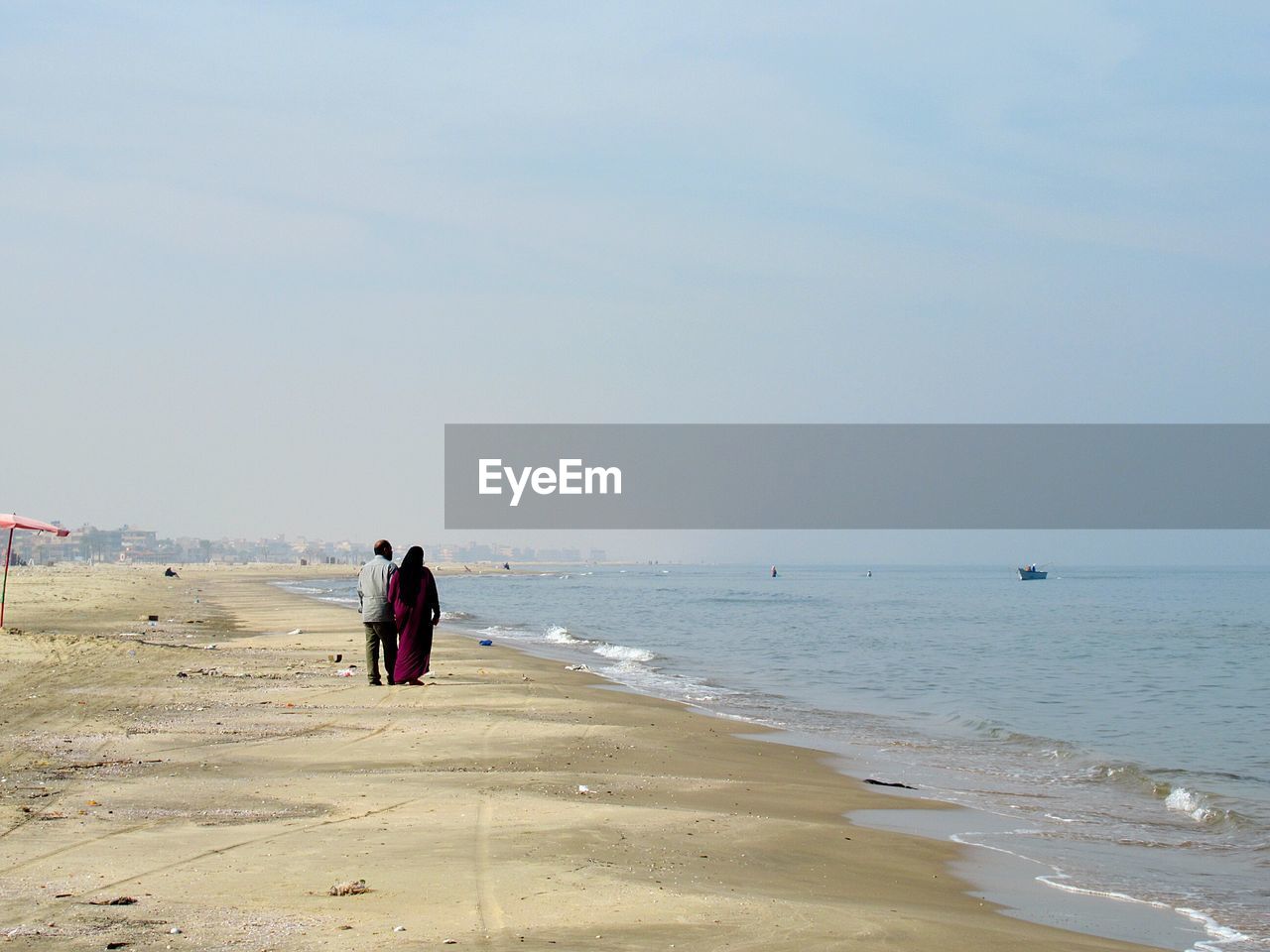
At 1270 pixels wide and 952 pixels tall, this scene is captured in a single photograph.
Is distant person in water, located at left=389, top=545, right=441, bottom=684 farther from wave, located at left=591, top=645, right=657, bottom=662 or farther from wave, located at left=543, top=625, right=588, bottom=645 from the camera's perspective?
wave, located at left=543, top=625, right=588, bottom=645

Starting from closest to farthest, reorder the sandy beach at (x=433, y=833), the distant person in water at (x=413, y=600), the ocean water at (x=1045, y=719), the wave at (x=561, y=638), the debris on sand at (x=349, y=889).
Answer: the sandy beach at (x=433, y=833), the debris on sand at (x=349, y=889), the ocean water at (x=1045, y=719), the distant person in water at (x=413, y=600), the wave at (x=561, y=638)

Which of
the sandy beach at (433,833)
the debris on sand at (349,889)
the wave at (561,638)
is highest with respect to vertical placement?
the debris on sand at (349,889)

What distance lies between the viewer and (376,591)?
51.9 ft

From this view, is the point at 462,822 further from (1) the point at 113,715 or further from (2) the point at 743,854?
(1) the point at 113,715

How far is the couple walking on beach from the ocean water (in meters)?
4.31

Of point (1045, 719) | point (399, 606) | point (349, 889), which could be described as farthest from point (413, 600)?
point (349, 889)

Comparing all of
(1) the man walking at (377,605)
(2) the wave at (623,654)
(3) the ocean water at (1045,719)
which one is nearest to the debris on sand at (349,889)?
(3) the ocean water at (1045,719)

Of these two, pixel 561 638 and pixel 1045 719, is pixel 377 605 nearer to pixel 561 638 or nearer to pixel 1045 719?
pixel 1045 719

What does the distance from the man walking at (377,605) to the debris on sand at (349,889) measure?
980 cm

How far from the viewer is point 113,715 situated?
488 inches

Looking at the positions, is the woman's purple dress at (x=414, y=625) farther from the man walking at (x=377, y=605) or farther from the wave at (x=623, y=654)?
the wave at (x=623, y=654)

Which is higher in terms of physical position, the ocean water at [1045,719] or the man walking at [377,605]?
the man walking at [377,605]

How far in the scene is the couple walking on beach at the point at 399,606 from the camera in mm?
15789

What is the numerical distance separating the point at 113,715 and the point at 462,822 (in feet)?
20.8
